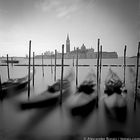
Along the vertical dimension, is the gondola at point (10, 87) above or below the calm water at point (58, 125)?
above

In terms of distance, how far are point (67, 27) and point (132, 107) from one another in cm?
173

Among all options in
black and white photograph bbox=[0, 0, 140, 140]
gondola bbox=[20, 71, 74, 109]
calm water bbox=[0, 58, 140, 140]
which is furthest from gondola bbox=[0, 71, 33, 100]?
gondola bbox=[20, 71, 74, 109]

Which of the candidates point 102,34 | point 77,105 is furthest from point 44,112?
point 102,34

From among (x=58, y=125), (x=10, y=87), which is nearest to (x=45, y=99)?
(x=58, y=125)

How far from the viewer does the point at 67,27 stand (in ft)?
8.24

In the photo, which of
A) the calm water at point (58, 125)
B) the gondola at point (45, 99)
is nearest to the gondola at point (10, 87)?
the calm water at point (58, 125)

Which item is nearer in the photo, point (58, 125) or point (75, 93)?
point (58, 125)

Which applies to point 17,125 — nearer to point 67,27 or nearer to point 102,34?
point 67,27

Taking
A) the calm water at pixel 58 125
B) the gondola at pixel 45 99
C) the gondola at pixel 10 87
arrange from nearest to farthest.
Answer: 1. the calm water at pixel 58 125
2. the gondola at pixel 45 99
3. the gondola at pixel 10 87

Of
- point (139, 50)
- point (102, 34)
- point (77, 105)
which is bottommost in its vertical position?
point (77, 105)

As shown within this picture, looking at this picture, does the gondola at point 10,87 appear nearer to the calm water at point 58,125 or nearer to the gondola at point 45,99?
the calm water at point 58,125

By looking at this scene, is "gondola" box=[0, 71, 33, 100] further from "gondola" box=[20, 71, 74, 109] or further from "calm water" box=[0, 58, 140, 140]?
"gondola" box=[20, 71, 74, 109]

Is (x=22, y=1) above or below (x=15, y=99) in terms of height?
above

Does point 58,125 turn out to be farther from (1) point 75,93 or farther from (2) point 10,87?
(2) point 10,87
